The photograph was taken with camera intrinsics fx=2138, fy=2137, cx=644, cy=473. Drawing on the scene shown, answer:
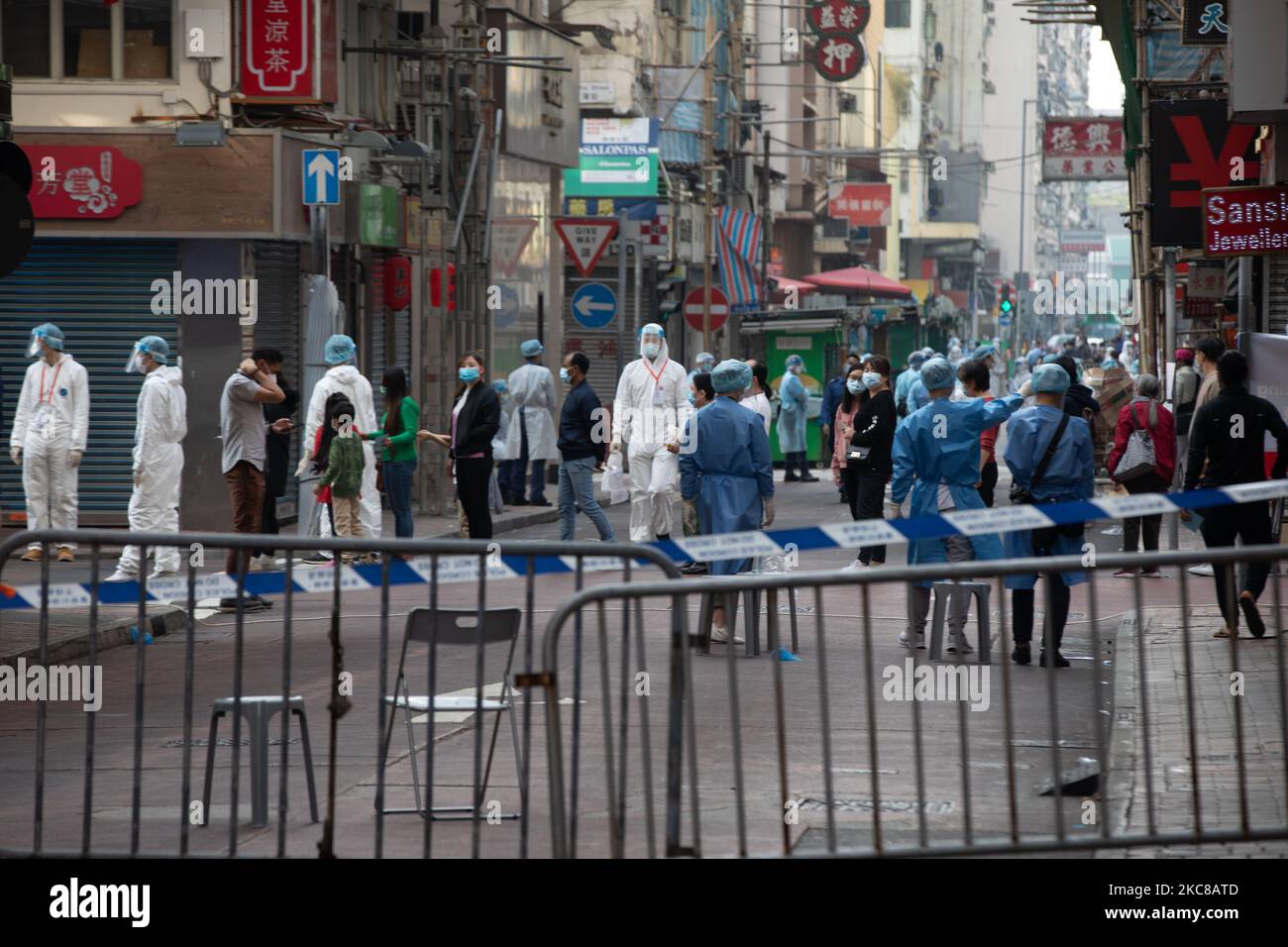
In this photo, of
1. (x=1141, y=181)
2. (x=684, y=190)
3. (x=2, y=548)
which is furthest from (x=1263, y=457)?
(x=684, y=190)

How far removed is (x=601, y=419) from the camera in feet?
61.5

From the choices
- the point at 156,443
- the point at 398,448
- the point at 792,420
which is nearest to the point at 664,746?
the point at 156,443

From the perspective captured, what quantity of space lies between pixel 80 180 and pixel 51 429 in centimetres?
438

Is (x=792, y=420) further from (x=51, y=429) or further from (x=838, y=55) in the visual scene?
(x=838, y=55)

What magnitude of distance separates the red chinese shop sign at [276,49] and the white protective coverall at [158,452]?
19.8ft

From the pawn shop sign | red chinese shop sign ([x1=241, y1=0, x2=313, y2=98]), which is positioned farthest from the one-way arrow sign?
the pawn shop sign

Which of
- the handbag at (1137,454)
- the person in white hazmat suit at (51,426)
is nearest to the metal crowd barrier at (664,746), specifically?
the handbag at (1137,454)

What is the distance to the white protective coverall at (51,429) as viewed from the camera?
1700cm

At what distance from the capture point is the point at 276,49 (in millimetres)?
21188

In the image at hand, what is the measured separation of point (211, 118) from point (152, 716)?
1178cm

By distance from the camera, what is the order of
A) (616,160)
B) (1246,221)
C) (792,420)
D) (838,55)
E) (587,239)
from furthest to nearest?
(838,55), (616,160), (792,420), (587,239), (1246,221)
